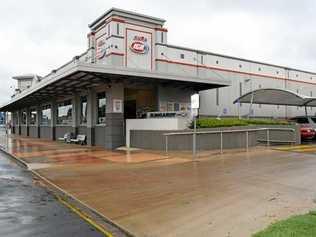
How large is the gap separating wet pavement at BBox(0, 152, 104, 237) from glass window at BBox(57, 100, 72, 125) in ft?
79.8

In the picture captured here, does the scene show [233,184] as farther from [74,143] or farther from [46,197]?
[74,143]

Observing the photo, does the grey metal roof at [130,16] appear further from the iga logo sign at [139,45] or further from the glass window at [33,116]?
the glass window at [33,116]

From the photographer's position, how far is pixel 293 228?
5.92 metres

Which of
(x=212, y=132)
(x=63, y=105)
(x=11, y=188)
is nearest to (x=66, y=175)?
(x=11, y=188)

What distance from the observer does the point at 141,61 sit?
29531mm

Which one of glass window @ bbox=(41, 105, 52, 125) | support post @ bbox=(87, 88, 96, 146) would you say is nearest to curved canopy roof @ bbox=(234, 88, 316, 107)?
support post @ bbox=(87, 88, 96, 146)

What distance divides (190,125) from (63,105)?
19.7 meters

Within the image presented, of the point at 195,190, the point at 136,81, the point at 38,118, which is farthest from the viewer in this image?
the point at 38,118

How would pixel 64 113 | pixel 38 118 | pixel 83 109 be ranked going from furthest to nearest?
1. pixel 38 118
2. pixel 64 113
3. pixel 83 109

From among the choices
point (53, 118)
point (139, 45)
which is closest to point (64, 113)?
point (53, 118)

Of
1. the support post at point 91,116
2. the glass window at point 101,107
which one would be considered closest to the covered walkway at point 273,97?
the glass window at point 101,107

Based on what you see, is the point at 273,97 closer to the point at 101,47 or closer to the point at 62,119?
the point at 101,47

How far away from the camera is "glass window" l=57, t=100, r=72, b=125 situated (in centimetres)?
3625

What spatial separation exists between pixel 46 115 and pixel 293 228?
43.8 metres
